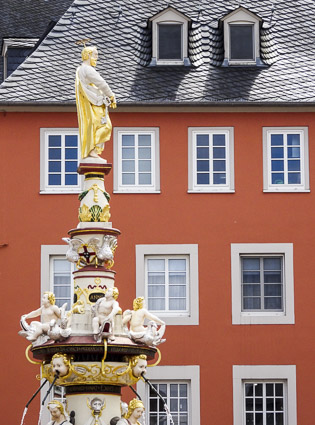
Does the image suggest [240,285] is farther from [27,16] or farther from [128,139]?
[27,16]

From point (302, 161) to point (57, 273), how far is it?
7387 mm

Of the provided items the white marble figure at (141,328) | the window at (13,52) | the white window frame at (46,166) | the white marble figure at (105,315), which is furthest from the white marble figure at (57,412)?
the window at (13,52)

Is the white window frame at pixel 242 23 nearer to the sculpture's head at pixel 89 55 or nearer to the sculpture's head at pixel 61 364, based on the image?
the sculpture's head at pixel 89 55

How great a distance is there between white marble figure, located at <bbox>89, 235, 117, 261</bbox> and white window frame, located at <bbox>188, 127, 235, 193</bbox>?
15.1m

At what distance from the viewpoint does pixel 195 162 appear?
46625 millimetres

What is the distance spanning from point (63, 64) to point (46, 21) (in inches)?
431

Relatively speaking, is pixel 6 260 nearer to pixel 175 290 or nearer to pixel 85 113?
pixel 175 290

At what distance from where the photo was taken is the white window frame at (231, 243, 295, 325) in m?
45.6

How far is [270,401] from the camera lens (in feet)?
148

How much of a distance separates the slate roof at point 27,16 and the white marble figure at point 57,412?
26.8m

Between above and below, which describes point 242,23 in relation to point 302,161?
above

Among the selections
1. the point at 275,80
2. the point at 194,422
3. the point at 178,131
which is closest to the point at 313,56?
the point at 275,80

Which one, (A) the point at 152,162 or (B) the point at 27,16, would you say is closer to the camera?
(A) the point at 152,162

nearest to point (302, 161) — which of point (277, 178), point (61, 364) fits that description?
point (277, 178)
